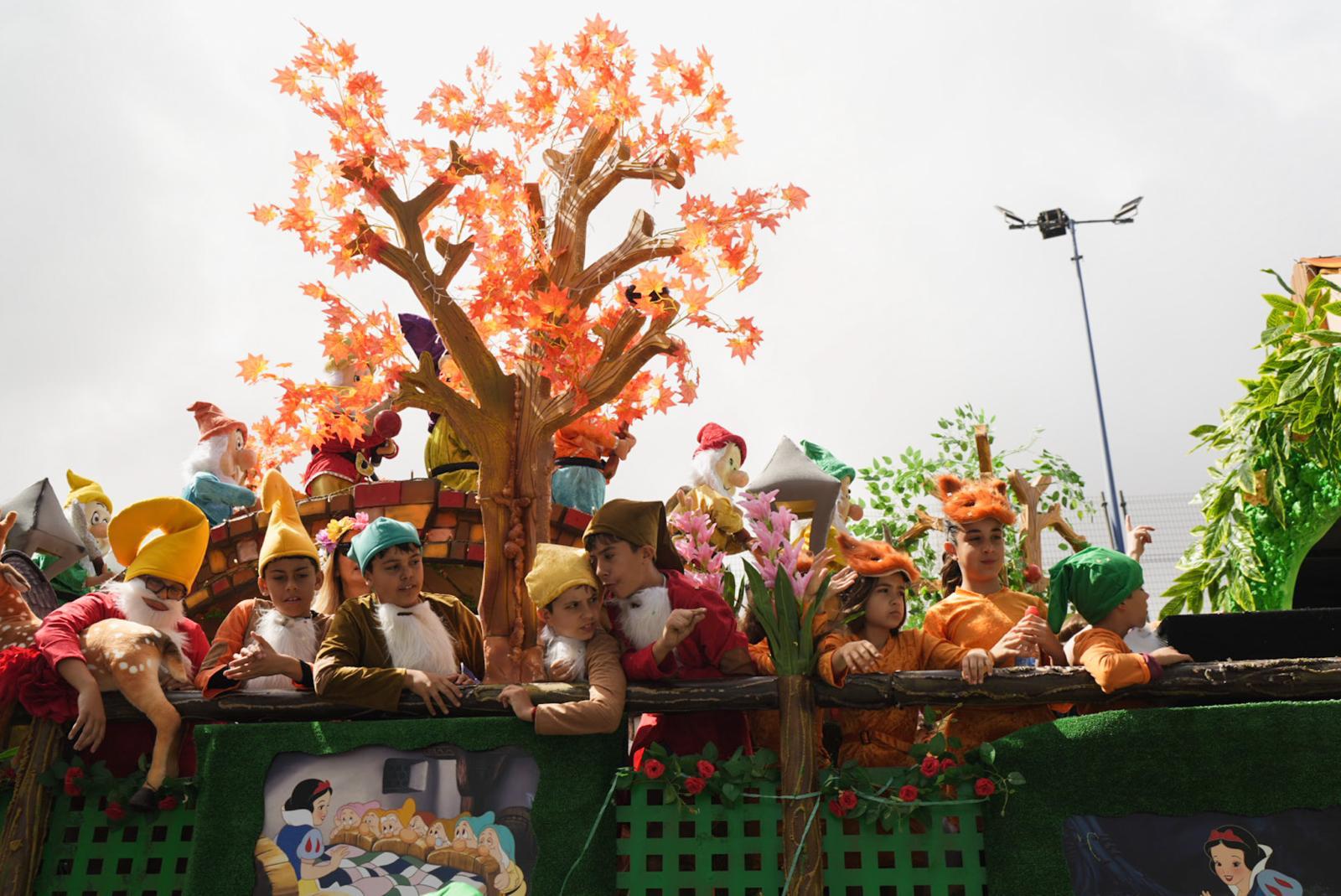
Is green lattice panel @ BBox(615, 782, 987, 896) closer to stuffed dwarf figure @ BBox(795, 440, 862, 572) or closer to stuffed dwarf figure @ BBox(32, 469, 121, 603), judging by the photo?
stuffed dwarf figure @ BBox(795, 440, 862, 572)

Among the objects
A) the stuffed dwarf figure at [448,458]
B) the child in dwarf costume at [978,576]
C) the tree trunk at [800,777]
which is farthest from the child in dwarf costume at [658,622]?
the stuffed dwarf figure at [448,458]

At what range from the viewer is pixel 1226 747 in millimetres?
3613

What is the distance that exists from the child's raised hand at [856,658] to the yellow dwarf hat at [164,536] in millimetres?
2437

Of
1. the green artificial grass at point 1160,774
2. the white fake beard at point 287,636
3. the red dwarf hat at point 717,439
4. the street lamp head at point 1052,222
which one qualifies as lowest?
the green artificial grass at point 1160,774

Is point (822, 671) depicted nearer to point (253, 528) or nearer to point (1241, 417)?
point (253, 528)

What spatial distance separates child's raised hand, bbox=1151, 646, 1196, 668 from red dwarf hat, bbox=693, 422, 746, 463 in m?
4.06

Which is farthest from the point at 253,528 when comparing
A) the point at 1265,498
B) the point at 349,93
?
the point at 1265,498

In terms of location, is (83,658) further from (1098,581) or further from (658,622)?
(1098,581)

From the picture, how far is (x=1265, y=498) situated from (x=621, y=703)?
5.25 m

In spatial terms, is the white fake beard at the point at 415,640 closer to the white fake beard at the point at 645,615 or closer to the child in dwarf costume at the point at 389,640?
the child in dwarf costume at the point at 389,640

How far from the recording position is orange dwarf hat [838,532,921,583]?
415 cm

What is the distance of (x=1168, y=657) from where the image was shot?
373cm

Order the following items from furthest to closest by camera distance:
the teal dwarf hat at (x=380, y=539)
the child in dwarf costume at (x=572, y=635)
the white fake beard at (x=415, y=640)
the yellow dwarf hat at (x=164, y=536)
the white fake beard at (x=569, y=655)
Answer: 1. the yellow dwarf hat at (x=164, y=536)
2. the teal dwarf hat at (x=380, y=539)
3. the white fake beard at (x=415, y=640)
4. the white fake beard at (x=569, y=655)
5. the child in dwarf costume at (x=572, y=635)

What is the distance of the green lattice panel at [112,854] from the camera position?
3.94 m
